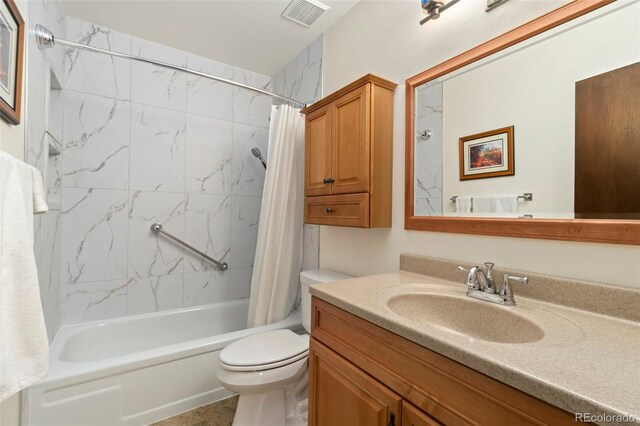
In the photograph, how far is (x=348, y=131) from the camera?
1.49 m

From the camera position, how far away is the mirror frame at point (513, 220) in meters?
0.83

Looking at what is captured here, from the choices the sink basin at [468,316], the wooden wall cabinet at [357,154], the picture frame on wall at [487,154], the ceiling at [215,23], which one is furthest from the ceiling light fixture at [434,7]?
the sink basin at [468,316]

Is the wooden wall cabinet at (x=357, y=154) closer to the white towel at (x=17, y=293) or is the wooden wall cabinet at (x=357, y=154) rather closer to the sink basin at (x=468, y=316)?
the sink basin at (x=468, y=316)

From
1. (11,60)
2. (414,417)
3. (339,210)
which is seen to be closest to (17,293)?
(11,60)

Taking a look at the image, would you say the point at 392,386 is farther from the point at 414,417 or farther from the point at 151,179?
the point at 151,179

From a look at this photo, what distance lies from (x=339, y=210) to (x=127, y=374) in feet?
4.48

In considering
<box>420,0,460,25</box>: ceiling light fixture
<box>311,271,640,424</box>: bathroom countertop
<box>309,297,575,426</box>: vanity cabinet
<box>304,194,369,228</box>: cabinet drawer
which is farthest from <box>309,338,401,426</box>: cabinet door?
<box>420,0,460,25</box>: ceiling light fixture

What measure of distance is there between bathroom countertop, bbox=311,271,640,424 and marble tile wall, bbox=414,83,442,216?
1.76 feet

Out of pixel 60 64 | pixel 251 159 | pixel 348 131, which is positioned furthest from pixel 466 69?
pixel 60 64

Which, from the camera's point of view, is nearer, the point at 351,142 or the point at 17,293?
the point at 17,293

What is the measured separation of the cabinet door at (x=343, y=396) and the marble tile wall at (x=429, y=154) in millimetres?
773

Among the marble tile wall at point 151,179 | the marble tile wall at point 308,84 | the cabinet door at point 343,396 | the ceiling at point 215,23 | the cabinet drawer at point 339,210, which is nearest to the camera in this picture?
the cabinet door at point 343,396

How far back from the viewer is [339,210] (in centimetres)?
155

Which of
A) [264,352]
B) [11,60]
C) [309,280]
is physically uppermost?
[11,60]
